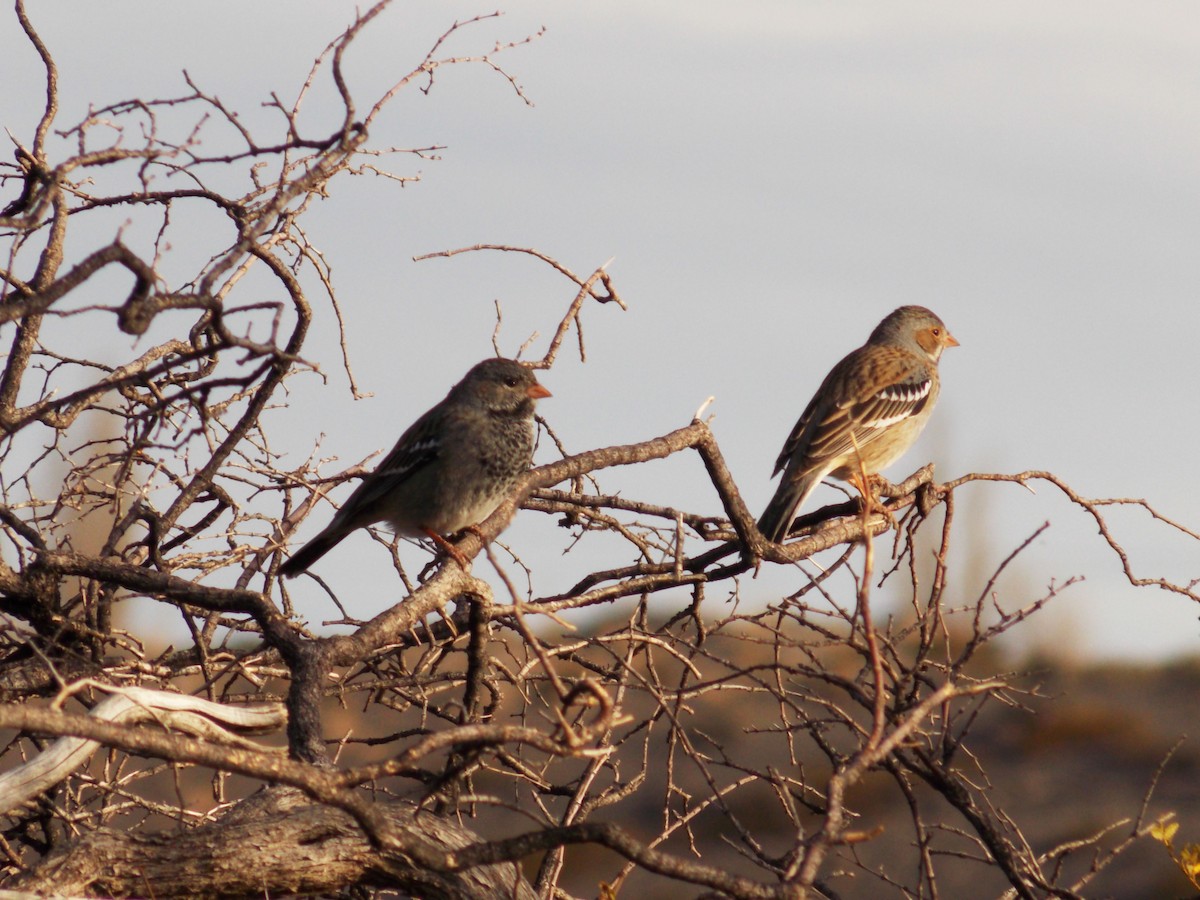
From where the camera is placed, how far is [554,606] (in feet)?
12.7

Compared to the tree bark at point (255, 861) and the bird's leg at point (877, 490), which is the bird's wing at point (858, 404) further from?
the tree bark at point (255, 861)

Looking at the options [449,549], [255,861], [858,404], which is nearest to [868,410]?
[858,404]

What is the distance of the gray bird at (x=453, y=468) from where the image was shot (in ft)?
21.4

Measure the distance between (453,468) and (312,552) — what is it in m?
0.73

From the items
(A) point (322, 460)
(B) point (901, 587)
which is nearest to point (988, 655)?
(B) point (901, 587)

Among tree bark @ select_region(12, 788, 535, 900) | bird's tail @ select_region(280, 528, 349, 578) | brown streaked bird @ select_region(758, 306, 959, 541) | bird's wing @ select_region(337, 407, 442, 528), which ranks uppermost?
brown streaked bird @ select_region(758, 306, 959, 541)

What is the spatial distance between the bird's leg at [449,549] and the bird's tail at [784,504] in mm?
1806

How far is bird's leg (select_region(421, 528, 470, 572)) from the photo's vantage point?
4.86 m

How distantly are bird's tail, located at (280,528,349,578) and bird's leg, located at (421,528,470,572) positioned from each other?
1.39 feet

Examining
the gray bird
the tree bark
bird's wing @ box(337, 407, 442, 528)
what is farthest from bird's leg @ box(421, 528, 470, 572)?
the tree bark

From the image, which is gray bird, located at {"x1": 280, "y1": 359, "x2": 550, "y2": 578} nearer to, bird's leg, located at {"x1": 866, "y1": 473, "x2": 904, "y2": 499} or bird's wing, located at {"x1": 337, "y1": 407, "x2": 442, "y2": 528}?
bird's wing, located at {"x1": 337, "y1": 407, "x2": 442, "y2": 528}

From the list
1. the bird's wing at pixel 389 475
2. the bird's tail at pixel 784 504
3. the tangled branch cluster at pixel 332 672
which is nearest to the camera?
the tangled branch cluster at pixel 332 672

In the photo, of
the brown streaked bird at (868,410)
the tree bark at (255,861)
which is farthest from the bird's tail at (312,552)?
the tree bark at (255,861)

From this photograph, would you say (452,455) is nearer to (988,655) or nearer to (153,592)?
(153,592)
